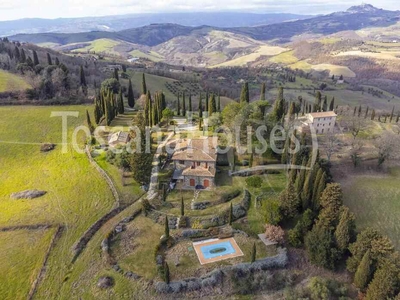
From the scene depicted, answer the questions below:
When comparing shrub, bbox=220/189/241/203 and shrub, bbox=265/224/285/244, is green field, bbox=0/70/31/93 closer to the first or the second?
shrub, bbox=220/189/241/203

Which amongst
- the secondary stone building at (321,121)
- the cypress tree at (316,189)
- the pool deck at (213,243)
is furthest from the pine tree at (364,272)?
the secondary stone building at (321,121)

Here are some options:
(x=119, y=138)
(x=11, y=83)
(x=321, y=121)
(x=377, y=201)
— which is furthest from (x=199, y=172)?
(x=11, y=83)

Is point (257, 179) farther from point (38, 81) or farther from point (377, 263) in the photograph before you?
point (38, 81)

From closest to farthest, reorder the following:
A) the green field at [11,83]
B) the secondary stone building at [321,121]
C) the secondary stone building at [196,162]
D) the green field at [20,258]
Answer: the green field at [20,258]
the secondary stone building at [196,162]
the secondary stone building at [321,121]
the green field at [11,83]

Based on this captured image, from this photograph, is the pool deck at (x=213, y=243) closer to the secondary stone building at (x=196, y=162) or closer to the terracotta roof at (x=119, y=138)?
the secondary stone building at (x=196, y=162)

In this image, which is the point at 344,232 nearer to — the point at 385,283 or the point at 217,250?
the point at 385,283

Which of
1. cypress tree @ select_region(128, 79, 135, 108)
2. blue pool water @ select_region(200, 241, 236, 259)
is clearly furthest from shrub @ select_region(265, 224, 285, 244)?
cypress tree @ select_region(128, 79, 135, 108)

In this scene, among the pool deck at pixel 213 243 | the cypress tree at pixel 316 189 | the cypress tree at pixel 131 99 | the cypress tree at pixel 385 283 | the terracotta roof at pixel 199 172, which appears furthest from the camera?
the cypress tree at pixel 131 99

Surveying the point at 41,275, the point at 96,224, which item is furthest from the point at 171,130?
the point at 41,275
